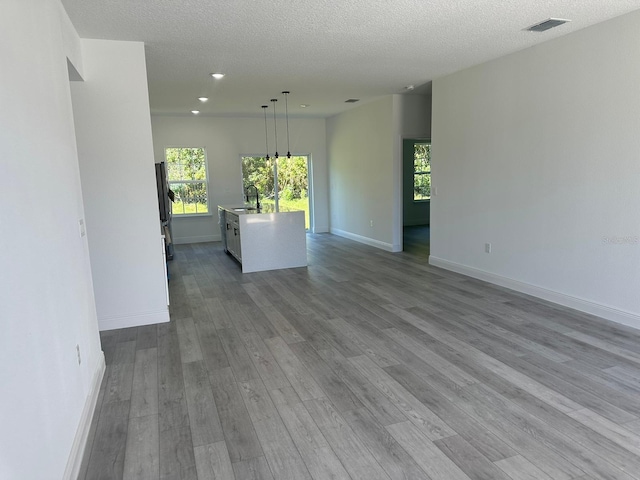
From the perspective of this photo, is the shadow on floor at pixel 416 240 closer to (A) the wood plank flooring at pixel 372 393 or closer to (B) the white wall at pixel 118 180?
(A) the wood plank flooring at pixel 372 393

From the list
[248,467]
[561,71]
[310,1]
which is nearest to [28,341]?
[248,467]

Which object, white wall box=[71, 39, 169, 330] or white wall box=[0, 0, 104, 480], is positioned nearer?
white wall box=[0, 0, 104, 480]

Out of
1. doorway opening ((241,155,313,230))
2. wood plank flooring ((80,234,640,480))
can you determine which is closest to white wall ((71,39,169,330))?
wood plank flooring ((80,234,640,480))

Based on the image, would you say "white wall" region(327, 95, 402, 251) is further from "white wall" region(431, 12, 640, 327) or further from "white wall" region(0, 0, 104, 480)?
"white wall" region(0, 0, 104, 480)

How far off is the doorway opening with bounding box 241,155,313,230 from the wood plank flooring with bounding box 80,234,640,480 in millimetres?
5013

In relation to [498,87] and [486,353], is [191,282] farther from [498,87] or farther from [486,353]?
[498,87]

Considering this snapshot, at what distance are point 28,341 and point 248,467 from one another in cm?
111

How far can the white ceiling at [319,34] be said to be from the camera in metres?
3.13

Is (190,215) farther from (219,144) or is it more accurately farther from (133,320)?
(133,320)

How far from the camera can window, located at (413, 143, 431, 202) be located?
10422 millimetres

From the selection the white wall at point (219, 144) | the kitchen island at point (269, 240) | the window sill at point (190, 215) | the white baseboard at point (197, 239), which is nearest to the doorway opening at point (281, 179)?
the white wall at point (219, 144)

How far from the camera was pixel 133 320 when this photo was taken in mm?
3971

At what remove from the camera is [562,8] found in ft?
10.7

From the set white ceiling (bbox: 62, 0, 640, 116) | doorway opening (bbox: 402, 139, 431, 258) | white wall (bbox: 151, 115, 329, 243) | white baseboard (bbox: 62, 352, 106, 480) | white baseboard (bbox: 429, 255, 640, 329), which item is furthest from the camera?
doorway opening (bbox: 402, 139, 431, 258)
